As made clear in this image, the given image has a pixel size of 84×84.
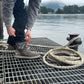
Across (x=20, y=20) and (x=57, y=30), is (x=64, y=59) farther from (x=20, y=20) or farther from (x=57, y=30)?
(x=57, y=30)

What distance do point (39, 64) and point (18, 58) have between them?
1.16 feet

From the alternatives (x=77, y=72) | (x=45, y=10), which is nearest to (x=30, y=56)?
(x=77, y=72)

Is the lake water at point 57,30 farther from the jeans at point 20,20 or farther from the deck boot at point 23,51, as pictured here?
the jeans at point 20,20

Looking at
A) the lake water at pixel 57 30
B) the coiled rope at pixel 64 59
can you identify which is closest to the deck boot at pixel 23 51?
the coiled rope at pixel 64 59

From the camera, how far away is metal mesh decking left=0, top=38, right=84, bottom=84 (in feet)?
5.90

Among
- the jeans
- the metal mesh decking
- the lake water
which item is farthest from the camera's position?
the lake water

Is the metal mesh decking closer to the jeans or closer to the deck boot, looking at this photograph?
the deck boot

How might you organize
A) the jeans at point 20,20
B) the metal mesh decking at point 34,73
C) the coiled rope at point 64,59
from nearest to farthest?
the metal mesh decking at point 34,73 < the coiled rope at point 64,59 < the jeans at point 20,20

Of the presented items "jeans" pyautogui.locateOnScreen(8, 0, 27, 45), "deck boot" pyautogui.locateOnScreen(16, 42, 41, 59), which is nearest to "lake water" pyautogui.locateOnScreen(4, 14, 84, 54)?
Answer: "deck boot" pyautogui.locateOnScreen(16, 42, 41, 59)

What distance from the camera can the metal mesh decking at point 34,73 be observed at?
5.90 ft

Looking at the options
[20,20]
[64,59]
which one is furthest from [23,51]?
[64,59]

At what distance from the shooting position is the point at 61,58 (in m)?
2.40

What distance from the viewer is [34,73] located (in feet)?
6.48

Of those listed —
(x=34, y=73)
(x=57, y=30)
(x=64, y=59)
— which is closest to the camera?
(x=34, y=73)
